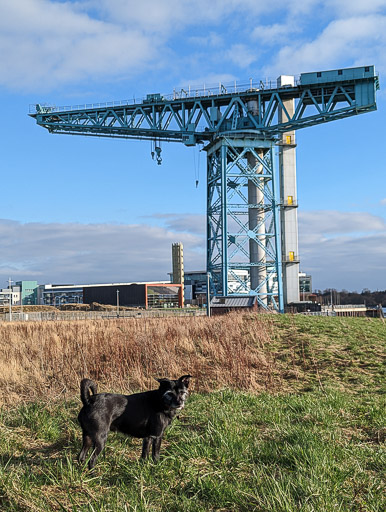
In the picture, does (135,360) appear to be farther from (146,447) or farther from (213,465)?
(213,465)

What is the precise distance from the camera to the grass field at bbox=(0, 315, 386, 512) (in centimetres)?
472

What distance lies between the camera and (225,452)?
19.0 ft

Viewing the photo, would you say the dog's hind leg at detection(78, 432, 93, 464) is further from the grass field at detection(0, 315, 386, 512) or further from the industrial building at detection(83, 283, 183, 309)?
the industrial building at detection(83, 283, 183, 309)

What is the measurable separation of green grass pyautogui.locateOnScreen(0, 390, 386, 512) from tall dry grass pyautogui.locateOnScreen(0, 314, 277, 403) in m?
2.71

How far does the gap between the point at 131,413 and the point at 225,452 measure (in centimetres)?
123

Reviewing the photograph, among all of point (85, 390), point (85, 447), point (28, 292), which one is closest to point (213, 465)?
point (85, 447)

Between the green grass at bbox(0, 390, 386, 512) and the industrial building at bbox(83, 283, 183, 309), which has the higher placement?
the industrial building at bbox(83, 283, 183, 309)

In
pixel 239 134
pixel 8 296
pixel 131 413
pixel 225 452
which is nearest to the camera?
pixel 225 452

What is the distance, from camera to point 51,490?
5.09 m

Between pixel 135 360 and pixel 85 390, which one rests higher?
pixel 85 390

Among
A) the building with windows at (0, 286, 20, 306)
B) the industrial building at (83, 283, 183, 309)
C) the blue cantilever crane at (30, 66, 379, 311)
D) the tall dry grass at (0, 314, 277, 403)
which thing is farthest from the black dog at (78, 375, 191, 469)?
the building with windows at (0, 286, 20, 306)

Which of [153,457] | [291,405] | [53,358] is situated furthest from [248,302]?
[153,457]

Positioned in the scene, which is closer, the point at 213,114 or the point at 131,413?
the point at 131,413

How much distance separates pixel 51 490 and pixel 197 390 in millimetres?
5369
